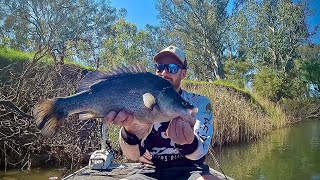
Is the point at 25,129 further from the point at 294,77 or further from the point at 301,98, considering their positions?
the point at 294,77

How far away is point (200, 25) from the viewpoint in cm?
3234

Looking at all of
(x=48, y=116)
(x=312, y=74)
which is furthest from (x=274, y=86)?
(x=48, y=116)

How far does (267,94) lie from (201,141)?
909 inches

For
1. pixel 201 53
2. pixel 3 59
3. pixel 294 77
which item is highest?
pixel 201 53

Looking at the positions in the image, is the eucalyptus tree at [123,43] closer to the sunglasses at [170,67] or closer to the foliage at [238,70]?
the foliage at [238,70]

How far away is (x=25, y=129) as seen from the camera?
24.1ft

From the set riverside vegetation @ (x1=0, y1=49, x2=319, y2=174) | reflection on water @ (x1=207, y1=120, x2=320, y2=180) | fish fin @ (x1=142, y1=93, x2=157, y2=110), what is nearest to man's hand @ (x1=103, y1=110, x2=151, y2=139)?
fish fin @ (x1=142, y1=93, x2=157, y2=110)

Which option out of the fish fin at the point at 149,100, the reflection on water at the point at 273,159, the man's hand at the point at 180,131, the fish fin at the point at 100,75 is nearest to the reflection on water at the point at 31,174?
the reflection on water at the point at 273,159

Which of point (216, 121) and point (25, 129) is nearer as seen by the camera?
point (25, 129)

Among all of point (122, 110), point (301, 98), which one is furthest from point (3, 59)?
point (301, 98)

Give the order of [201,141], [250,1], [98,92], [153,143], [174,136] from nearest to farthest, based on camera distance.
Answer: [98,92], [174,136], [201,141], [153,143], [250,1]

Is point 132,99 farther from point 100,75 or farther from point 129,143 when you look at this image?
point 129,143

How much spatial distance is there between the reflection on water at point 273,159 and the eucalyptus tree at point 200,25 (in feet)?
64.2

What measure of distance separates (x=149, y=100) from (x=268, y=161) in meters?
8.25
